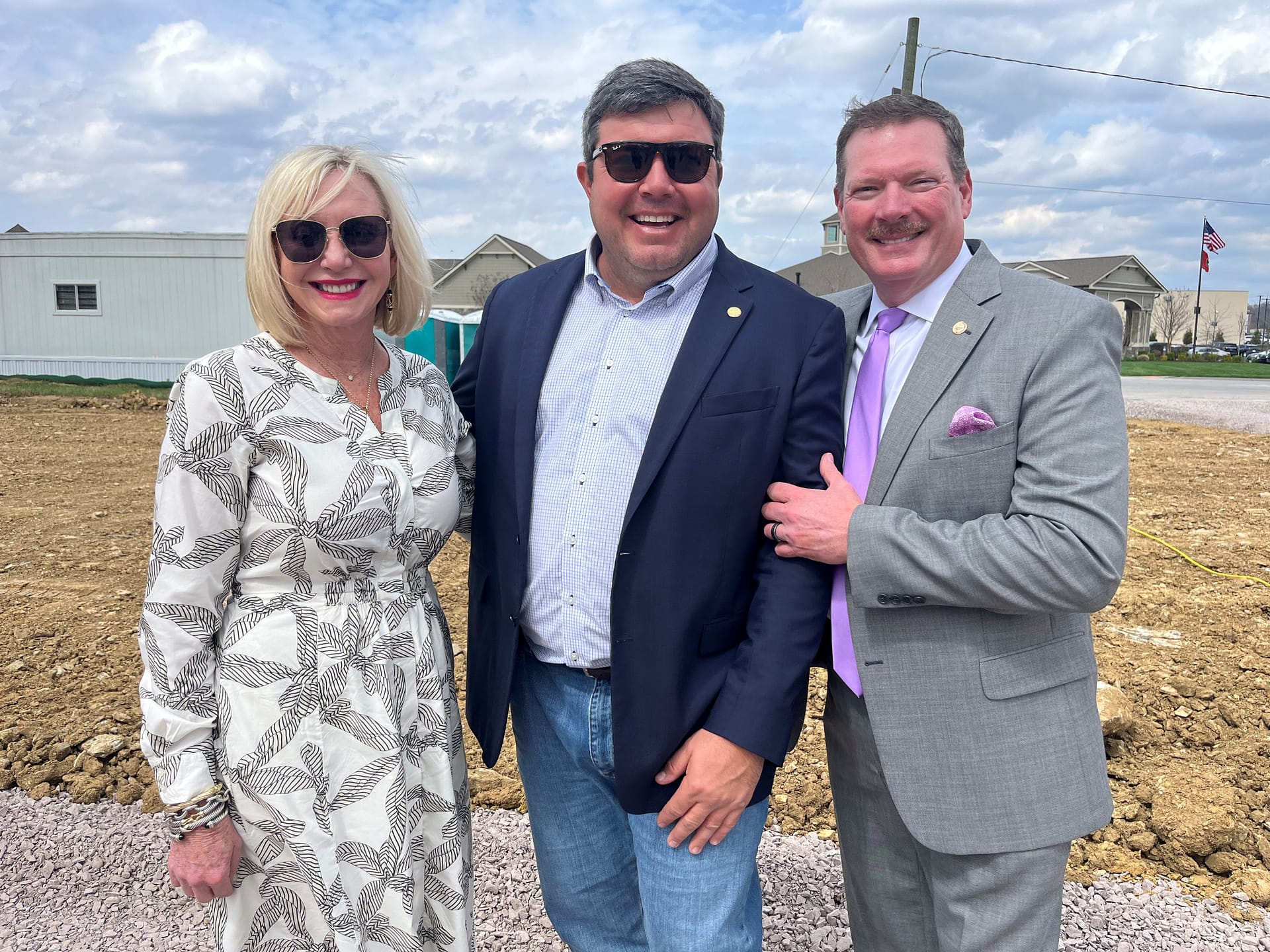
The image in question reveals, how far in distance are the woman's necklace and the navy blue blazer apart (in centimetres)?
78

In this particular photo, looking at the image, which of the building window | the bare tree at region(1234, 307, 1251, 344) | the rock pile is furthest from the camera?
the bare tree at region(1234, 307, 1251, 344)

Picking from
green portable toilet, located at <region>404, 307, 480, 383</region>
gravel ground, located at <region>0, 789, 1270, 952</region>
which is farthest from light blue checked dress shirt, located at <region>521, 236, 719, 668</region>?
green portable toilet, located at <region>404, 307, 480, 383</region>

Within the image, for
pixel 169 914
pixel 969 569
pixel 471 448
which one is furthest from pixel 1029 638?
pixel 169 914

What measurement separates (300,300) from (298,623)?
839mm

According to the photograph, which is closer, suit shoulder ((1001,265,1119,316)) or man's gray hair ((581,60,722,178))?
suit shoulder ((1001,265,1119,316))

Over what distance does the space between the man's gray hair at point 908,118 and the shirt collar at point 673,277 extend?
0.44 metres

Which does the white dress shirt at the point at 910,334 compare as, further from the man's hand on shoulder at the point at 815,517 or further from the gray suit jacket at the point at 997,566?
the man's hand on shoulder at the point at 815,517

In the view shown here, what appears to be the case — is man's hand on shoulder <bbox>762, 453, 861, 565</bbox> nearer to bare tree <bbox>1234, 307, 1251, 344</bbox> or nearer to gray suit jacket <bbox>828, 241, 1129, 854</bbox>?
gray suit jacket <bbox>828, 241, 1129, 854</bbox>

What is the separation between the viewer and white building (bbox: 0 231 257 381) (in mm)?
23219

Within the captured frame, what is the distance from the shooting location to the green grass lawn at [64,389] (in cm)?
2106

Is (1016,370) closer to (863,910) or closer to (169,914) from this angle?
(863,910)

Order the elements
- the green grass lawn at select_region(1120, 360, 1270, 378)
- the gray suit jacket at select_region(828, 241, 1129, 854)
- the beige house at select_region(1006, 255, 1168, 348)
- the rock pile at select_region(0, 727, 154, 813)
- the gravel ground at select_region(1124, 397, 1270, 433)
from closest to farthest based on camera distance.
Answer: the gray suit jacket at select_region(828, 241, 1129, 854) → the rock pile at select_region(0, 727, 154, 813) → the gravel ground at select_region(1124, 397, 1270, 433) → the green grass lawn at select_region(1120, 360, 1270, 378) → the beige house at select_region(1006, 255, 1168, 348)

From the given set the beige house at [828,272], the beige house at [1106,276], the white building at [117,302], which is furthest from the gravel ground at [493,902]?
the beige house at [1106,276]

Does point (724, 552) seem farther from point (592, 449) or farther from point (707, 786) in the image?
point (707, 786)
